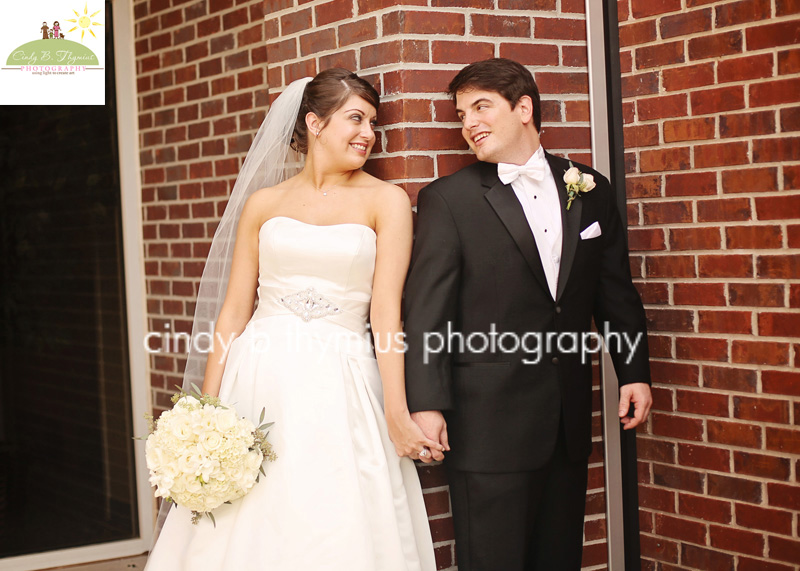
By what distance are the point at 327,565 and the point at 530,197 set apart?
1.41 meters

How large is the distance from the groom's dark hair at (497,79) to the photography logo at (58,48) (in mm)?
2016

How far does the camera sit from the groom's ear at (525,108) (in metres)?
3.09

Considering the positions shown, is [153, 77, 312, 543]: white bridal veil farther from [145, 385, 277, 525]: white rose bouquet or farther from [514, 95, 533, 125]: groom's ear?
[514, 95, 533, 125]: groom's ear

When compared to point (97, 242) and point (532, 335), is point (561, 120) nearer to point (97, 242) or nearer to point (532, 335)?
point (532, 335)

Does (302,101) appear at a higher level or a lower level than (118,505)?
higher

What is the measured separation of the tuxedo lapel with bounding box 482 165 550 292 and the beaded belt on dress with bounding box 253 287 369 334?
57 cm

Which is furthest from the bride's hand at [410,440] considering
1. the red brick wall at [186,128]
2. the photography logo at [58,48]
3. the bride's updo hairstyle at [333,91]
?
the photography logo at [58,48]

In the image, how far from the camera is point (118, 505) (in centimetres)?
504

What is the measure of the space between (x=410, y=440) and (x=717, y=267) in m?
1.38

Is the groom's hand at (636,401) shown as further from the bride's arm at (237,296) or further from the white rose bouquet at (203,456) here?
the bride's arm at (237,296)

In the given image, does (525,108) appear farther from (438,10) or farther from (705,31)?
(705,31)

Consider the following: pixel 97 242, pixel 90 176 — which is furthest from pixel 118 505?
pixel 90 176

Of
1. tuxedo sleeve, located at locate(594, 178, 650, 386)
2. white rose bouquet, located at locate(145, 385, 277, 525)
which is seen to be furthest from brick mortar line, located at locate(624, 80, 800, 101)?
white rose bouquet, located at locate(145, 385, 277, 525)

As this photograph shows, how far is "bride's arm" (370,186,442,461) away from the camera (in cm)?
297
